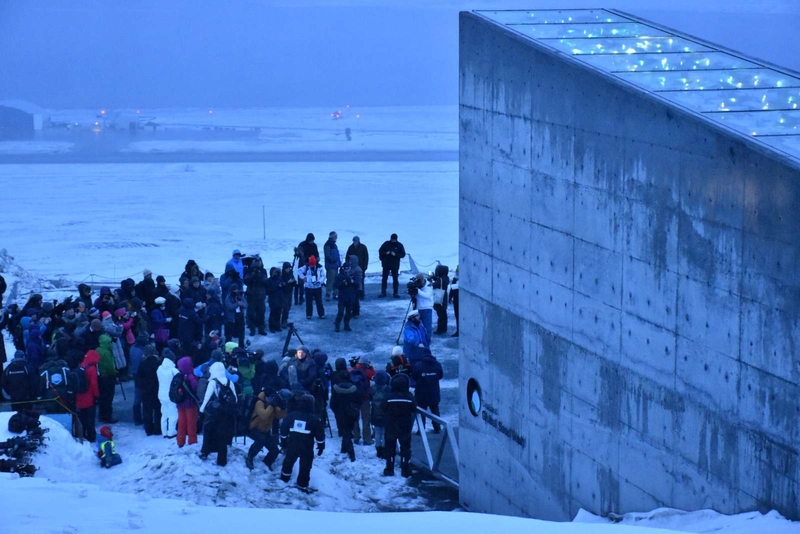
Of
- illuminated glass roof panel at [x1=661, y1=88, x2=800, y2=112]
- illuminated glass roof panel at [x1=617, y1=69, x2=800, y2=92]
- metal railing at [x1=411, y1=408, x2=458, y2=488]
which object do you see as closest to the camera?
illuminated glass roof panel at [x1=661, y1=88, x2=800, y2=112]

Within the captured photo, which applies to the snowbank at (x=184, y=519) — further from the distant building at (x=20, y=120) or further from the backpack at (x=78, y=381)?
the distant building at (x=20, y=120)

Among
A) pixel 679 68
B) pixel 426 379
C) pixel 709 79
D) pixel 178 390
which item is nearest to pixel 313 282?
pixel 426 379

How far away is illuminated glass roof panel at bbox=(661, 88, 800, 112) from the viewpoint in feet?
29.0

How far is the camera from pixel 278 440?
1312 cm

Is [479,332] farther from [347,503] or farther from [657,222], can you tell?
[657,222]

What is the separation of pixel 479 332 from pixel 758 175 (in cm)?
511

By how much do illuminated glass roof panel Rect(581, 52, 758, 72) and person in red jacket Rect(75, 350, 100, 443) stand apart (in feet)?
23.9

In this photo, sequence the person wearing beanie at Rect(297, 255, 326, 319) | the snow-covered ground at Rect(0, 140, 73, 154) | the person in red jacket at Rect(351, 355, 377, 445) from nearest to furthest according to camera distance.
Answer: the person in red jacket at Rect(351, 355, 377, 445), the person wearing beanie at Rect(297, 255, 326, 319), the snow-covered ground at Rect(0, 140, 73, 154)

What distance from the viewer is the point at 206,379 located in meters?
12.4

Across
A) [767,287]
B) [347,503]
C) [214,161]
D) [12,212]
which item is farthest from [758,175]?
[214,161]

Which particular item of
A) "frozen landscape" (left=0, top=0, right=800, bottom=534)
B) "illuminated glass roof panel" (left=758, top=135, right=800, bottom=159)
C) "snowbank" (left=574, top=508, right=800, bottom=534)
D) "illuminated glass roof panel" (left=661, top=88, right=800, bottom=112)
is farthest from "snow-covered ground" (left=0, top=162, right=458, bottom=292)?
"illuminated glass roof panel" (left=758, top=135, right=800, bottom=159)

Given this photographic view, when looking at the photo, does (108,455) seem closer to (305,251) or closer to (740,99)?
(740,99)

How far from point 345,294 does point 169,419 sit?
6.32 metres

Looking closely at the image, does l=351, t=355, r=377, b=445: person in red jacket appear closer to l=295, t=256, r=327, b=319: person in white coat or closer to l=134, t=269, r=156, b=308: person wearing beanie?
l=134, t=269, r=156, b=308: person wearing beanie
